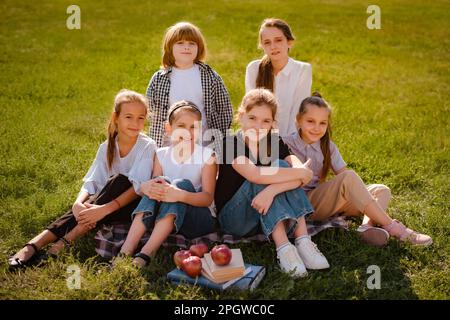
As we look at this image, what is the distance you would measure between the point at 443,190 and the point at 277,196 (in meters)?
2.17

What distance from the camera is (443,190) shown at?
5.17 m

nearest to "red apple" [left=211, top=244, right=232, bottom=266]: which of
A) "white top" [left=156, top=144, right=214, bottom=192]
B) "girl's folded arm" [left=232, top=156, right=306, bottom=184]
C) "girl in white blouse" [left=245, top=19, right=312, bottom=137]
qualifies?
"girl's folded arm" [left=232, top=156, right=306, bottom=184]

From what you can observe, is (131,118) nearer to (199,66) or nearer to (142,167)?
(142,167)

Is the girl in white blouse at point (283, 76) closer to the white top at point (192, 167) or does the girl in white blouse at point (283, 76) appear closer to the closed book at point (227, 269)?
the white top at point (192, 167)

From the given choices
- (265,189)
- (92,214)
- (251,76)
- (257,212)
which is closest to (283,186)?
(265,189)

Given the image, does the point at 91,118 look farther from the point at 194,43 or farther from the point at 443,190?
the point at 443,190

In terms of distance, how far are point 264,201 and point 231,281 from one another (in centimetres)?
64

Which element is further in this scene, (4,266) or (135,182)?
(135,182)

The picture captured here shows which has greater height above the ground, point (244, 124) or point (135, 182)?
point (244, 124)

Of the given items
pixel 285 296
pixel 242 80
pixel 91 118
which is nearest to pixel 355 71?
pixel 242 80

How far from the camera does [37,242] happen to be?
155 inches

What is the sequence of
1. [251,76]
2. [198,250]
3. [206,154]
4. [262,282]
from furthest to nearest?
[251,76]
[206,154]
[198,250]
[262,282]

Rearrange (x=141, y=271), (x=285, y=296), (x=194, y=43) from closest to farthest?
(x=285, y=296)
(x=141, y=271)
(x=194, y=43)

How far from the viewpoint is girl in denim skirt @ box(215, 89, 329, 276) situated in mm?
A: 3766
